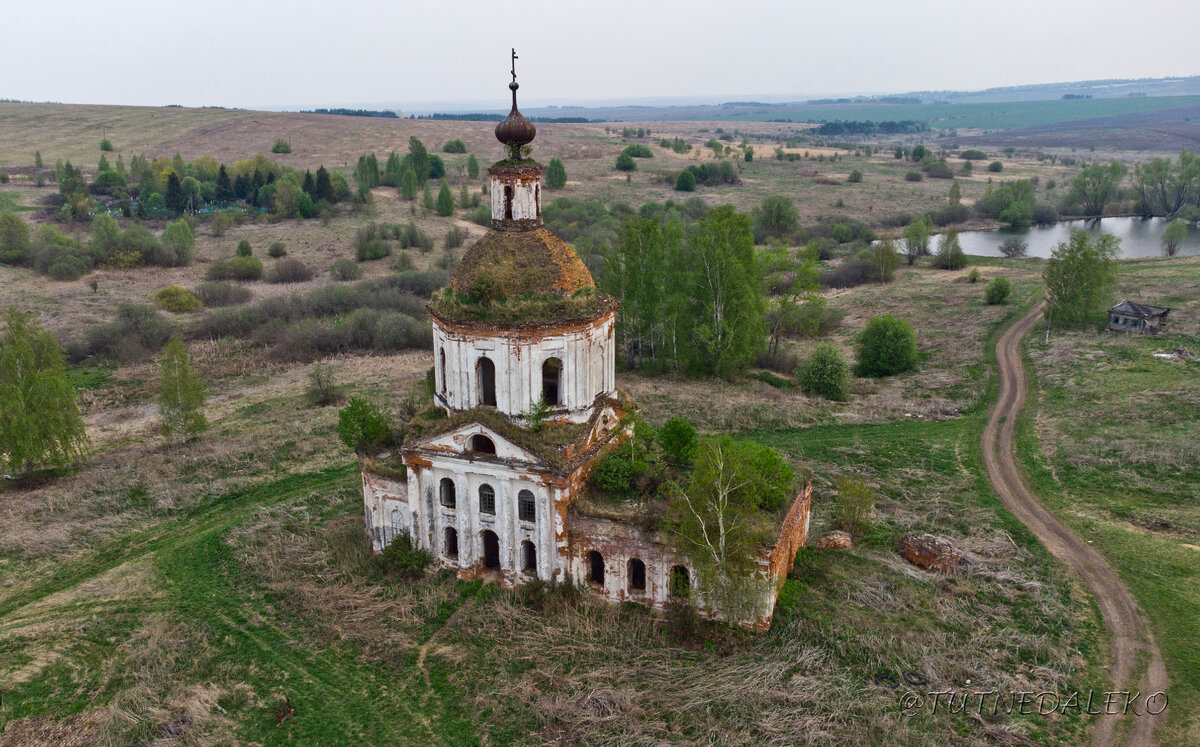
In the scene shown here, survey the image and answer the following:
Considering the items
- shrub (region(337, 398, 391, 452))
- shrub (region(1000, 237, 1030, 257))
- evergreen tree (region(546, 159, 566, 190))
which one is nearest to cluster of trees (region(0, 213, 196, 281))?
evergreen tree (region(546, 159, 566, 190))

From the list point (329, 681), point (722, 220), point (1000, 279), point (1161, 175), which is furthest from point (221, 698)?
point (1161, 175)

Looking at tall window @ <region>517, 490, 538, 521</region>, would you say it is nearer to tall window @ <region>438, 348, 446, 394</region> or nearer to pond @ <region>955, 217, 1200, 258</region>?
tall window @ <region>438, 348, 446, 394</region>

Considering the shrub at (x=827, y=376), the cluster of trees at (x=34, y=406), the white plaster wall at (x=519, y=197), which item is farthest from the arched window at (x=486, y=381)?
the shrub at (x=827, y=376)

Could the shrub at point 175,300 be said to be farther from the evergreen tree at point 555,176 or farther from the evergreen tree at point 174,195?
the evergreen tree at point 555,176

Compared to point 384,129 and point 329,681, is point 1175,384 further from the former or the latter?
point 384,129

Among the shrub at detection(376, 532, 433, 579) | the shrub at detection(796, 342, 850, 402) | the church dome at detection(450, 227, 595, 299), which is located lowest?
the shrub at detection(376, 532, 433, 579)

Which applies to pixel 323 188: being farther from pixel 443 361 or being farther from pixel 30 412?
pixel 443 361
